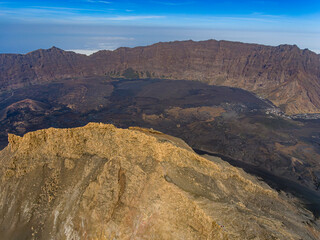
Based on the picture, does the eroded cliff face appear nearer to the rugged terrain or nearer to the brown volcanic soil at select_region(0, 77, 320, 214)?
the rugged terrain

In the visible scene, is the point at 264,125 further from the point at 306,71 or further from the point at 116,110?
the point at 306,71

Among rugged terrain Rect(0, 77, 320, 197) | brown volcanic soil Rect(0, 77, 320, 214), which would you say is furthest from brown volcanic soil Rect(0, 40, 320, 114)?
brown volcanic soil Rect(0, 77, 320, 214)

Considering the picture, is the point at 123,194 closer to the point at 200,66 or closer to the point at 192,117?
the point at 192,117

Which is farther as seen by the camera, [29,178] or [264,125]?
[264,125]

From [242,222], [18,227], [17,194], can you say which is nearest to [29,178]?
[17,194]

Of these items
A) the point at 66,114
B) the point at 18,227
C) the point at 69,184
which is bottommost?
the point at 66,114

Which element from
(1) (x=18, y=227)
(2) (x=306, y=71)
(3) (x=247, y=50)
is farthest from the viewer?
(3) (x=247, y=50)
